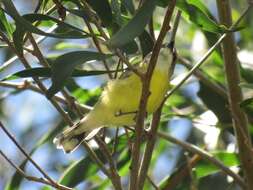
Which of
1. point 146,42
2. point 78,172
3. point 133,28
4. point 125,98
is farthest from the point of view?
point 78,172

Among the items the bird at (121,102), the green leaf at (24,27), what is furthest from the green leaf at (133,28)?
the bird at (121,102)

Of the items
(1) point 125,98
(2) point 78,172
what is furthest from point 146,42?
(2) point 78,172

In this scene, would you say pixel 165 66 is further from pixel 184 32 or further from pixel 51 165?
pixel 51 165

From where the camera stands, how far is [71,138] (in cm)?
216

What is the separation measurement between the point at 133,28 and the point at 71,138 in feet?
2.99

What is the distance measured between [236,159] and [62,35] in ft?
3.38

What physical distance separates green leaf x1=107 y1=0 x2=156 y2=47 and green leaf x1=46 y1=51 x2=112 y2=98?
15 centimetres

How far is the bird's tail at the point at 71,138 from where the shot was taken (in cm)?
212

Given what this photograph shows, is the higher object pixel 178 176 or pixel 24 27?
pixel 24 27

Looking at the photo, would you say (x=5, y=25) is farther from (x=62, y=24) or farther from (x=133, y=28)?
(x=133, y=28)

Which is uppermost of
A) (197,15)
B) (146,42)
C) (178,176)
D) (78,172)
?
(197,15)

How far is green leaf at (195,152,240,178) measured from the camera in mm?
2318

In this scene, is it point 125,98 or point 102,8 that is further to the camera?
point 125,98

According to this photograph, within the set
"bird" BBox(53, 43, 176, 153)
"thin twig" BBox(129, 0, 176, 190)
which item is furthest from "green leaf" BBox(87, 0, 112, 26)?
"bird" BBox(53, 43, 176, 153)
